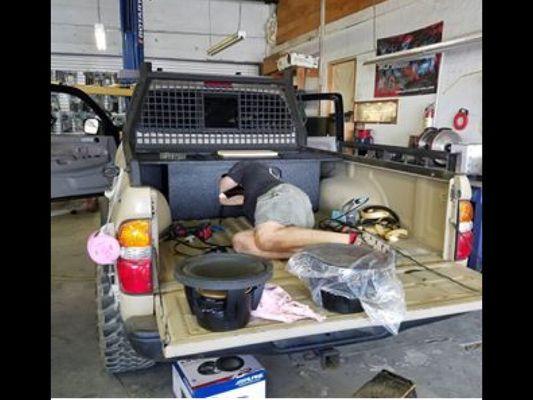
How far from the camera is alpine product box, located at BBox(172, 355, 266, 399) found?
1.97 meters

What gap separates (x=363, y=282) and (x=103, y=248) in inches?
39.0

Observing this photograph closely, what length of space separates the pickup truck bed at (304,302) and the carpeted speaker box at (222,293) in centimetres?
4

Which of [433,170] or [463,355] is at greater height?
[433,170]

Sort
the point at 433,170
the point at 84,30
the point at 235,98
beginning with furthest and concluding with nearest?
the point at 84,30 < the point at 235,98 < the point at 433,170

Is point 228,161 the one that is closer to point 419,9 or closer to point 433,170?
point 433,170

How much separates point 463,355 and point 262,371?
4.50 ft

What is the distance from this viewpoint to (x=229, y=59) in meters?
11.2

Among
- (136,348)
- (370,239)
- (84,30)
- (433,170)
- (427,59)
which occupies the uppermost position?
(84,30)

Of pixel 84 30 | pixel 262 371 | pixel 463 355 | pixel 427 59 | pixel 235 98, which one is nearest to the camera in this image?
pixel 262 371

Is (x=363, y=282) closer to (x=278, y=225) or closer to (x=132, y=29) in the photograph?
(x=278, y=225)

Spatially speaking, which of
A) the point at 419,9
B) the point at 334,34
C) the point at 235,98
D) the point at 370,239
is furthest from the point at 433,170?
the point at 334,34

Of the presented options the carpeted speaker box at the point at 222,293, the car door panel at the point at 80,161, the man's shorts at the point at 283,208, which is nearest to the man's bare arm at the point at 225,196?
the man's shorts at the point at 283,208

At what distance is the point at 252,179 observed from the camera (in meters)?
2.63

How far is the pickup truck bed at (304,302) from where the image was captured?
1397 mm
